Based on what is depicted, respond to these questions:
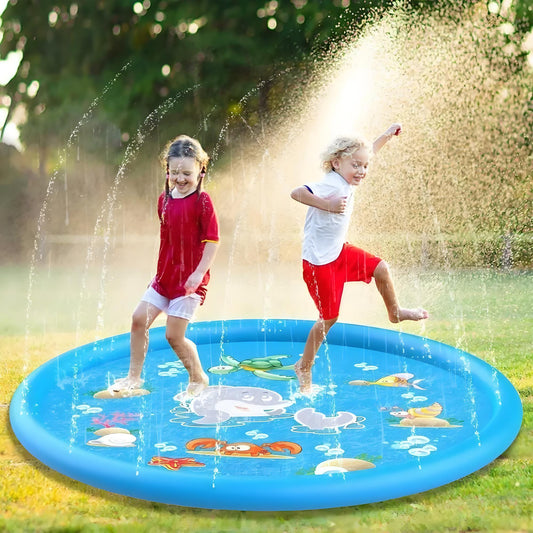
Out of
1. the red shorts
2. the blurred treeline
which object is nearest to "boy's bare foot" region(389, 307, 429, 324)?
the red shorts

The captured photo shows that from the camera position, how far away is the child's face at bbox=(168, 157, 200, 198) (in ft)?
13.3

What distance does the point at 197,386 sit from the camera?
4.29 m

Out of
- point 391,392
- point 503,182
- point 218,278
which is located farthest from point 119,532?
point 503,182

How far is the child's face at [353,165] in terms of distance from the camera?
13.4 ft

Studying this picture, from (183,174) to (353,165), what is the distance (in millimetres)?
981

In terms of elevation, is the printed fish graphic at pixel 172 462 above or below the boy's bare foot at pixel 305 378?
below

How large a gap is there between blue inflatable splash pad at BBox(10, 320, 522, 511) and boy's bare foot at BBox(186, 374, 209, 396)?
2.3 inches

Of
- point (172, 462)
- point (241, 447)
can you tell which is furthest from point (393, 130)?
point (172, 462)

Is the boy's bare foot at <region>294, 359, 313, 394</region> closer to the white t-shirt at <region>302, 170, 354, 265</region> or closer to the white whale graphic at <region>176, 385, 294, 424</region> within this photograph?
the white whale graphic at <region>176, 385, 294, 424</region>

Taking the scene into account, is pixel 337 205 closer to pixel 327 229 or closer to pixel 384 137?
pixel 327 229

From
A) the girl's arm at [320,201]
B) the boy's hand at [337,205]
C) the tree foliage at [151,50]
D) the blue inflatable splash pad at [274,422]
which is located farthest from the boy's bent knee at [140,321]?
the tree foliage at [151,50]

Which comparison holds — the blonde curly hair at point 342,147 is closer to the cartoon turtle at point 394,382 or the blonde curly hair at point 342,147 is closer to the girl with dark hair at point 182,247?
the girl with dark hair at point 182,247

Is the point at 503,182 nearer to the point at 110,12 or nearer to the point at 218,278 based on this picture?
the point at 218,278

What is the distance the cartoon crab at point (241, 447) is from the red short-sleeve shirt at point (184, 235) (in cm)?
95
